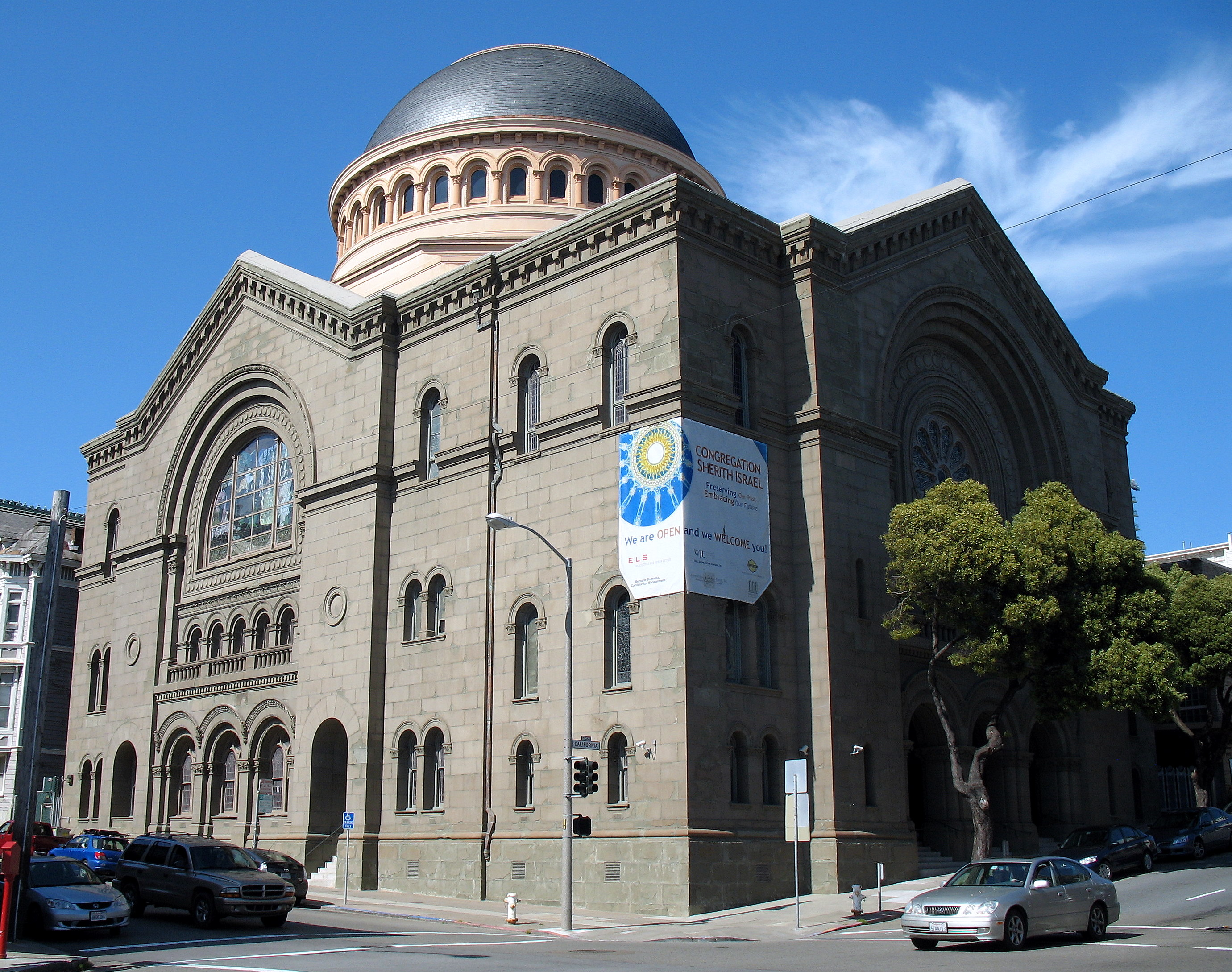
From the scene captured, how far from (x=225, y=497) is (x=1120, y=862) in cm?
3080

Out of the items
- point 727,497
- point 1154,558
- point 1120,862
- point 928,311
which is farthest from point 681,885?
point 1154,558

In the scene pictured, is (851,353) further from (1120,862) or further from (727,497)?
(1120,862)

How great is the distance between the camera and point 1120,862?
107 feet

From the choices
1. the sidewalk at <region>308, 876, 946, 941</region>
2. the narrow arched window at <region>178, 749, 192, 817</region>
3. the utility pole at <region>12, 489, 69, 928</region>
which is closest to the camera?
the utility pole at <region>12, 489, 69, 928</region>

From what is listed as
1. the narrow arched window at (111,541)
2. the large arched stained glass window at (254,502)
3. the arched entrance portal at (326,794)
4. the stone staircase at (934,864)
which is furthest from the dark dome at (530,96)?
the stone staircase at (934,864)

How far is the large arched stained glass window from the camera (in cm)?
4275

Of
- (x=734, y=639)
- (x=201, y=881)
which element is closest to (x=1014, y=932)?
(x=734, y=639)

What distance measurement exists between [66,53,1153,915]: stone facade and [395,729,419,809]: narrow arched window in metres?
0.10

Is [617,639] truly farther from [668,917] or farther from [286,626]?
[286,626]

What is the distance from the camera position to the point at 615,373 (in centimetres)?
3322

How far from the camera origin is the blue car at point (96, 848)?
3409 cm

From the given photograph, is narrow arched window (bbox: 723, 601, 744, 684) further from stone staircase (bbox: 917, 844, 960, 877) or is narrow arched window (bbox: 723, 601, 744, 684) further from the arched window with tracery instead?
the arched window with tracery

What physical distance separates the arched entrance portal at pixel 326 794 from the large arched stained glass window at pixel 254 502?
23.2 feet

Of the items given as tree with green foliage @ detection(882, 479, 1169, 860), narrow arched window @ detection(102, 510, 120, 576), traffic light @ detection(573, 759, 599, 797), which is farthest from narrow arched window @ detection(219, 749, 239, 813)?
tree with green foliage @ detection(882, 479, 1169, 860)
